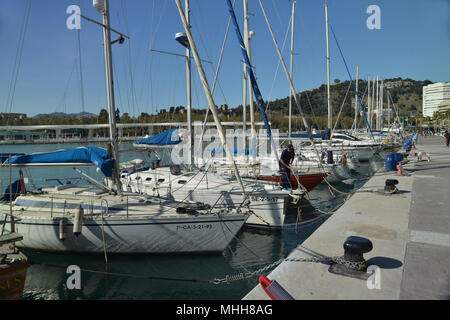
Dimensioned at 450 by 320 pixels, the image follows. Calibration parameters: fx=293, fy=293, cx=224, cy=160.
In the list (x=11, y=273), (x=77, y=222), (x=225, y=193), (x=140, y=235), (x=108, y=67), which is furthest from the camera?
(x=225, y=193)

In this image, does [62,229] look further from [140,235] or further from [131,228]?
[140,235]

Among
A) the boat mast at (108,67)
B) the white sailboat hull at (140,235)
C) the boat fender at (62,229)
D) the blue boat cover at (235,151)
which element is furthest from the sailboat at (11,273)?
the blue boat cover at (235,151)

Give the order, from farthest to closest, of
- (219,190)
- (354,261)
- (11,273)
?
(219,190) → (11,273) → (354,261)

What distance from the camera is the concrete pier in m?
4.37

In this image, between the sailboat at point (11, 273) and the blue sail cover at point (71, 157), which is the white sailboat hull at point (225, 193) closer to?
the blue sail cover at point (71, 157)

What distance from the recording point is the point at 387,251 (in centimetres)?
573

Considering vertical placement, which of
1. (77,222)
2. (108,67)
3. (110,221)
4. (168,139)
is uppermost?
(108,67)

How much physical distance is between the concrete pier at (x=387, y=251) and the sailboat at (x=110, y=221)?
3.00m

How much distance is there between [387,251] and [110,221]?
6.99 m

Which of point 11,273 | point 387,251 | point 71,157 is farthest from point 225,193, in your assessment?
point 11,273

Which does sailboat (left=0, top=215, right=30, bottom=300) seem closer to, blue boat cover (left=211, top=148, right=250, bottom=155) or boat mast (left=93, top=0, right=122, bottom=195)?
boat mast (left=93, top=0, right=122, bottom=195)

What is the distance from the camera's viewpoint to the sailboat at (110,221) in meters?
8.45

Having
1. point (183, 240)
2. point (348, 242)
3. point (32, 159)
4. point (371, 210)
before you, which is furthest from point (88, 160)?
point (371, 210)

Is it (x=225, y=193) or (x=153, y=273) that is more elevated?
(x=225, y=193)
